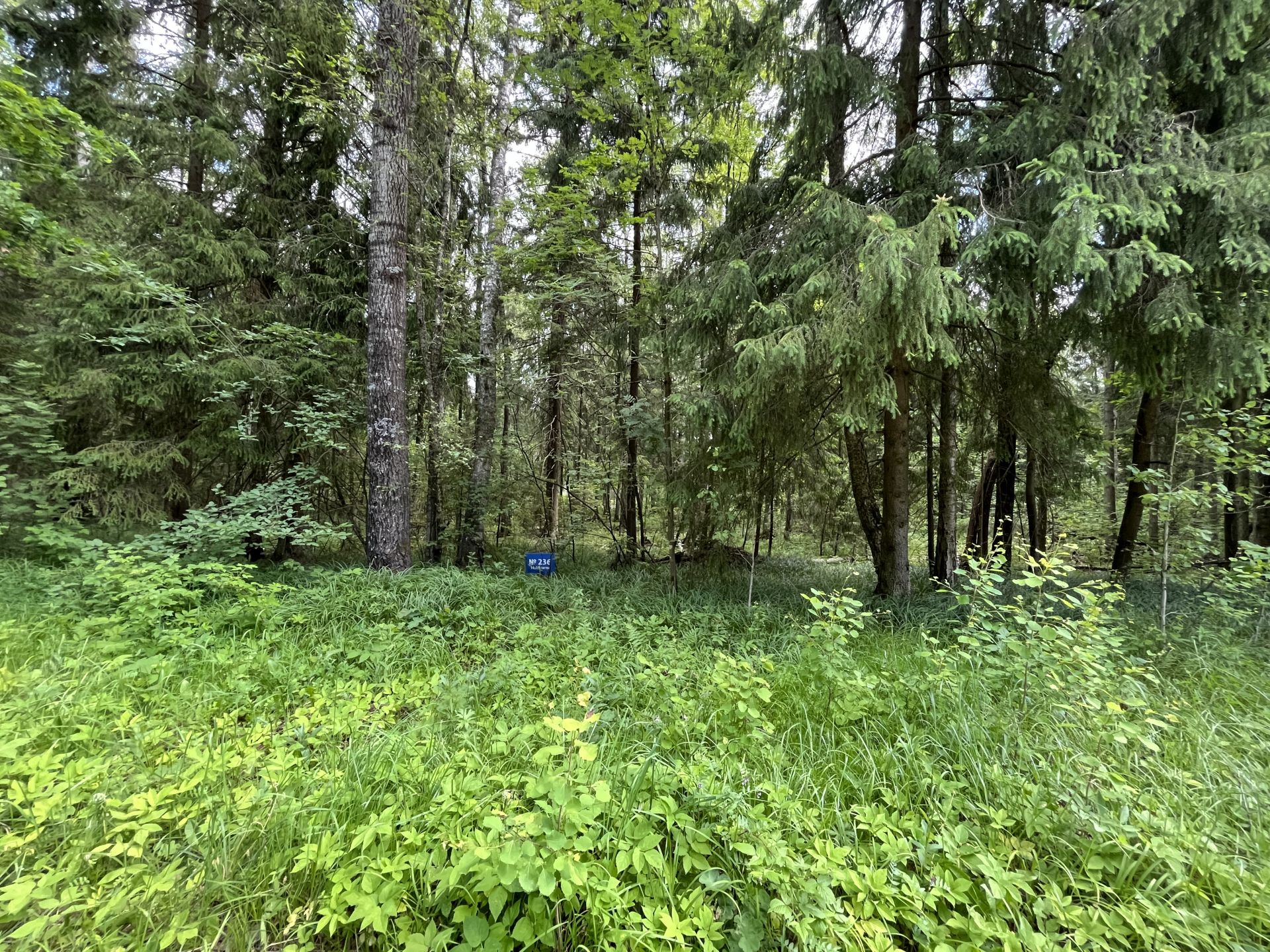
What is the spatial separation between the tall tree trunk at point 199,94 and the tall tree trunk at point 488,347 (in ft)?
12.2

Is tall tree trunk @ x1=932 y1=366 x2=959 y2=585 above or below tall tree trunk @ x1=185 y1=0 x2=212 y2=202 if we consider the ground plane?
below

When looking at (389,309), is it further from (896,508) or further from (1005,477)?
(1005,477)

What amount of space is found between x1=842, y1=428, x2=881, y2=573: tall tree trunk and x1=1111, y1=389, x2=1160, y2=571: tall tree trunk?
3351mm

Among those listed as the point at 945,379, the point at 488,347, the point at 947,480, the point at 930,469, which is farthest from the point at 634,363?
the point at 930,469

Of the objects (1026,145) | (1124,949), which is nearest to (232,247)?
(1026,145)

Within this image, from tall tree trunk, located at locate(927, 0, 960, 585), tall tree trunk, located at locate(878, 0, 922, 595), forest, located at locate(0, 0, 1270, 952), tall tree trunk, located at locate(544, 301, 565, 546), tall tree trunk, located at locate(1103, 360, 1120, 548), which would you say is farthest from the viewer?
tall tree trunk, located at locate(1103, 360, 1120, 548)

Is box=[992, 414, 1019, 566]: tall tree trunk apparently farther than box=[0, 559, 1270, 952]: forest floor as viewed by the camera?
Yes

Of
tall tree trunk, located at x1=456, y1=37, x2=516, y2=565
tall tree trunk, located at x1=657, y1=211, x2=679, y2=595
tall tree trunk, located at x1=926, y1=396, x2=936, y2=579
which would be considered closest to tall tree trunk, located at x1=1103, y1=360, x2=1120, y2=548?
tall tree trunk, located at x1=926, y1=396, x2=936, y2=579

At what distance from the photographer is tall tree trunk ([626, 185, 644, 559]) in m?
6.93

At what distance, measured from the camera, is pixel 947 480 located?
20.8 ft

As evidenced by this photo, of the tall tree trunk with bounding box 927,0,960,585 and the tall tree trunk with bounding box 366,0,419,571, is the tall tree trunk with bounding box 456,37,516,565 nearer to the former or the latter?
the tall tree trunk with bounding box 366,0,419,571

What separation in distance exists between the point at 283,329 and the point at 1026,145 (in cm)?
769

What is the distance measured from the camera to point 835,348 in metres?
3.52

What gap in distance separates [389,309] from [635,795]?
18.6ft
